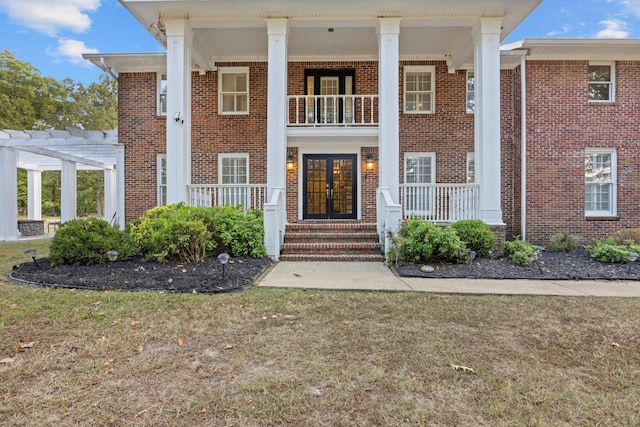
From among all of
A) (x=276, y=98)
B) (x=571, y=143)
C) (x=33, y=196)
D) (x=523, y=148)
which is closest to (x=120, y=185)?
(x=276, y=98)

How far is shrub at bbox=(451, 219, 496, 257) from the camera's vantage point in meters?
6.86

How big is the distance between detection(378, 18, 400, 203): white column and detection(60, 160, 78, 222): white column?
43.9 feet

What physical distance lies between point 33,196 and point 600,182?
23.9m

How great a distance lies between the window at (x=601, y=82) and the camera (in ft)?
31.6

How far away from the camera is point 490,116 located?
7.75 meters

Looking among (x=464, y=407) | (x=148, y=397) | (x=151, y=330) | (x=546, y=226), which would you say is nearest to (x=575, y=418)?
(x=464, y=407)

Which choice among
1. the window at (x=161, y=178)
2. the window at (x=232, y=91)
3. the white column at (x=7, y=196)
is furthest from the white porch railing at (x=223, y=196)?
the white column at (x=7, y=196)

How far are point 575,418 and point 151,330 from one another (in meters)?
3.36

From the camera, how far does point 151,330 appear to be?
3230 millimetres

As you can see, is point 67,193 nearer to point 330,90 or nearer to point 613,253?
point 330,90

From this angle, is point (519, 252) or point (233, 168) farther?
point (233, 168)

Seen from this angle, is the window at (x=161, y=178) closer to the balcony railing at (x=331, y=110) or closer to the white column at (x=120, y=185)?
the white column at (x=120, y=185)

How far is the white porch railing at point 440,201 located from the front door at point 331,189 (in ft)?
7.63

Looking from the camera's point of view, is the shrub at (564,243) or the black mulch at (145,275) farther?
the shrub at (564,243)
